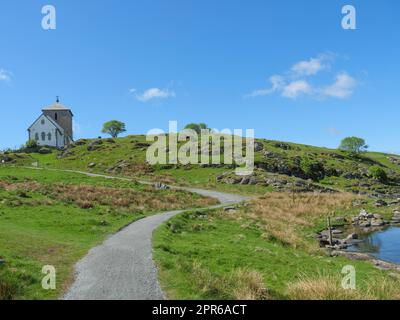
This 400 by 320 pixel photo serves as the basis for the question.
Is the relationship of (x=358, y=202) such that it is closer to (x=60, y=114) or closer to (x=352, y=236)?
(x=352, y=236)

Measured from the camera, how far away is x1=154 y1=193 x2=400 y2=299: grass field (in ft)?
52.6

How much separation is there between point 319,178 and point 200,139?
37.8 meters

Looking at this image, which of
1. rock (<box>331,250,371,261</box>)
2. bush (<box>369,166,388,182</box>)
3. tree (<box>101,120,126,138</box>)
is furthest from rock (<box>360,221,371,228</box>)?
tree (<box>101,120,126,138</box>)

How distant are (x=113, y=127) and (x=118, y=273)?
16611cm

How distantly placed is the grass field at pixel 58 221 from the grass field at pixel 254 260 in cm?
462

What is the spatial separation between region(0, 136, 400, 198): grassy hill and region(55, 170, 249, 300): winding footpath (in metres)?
50.9

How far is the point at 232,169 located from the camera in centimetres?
9106

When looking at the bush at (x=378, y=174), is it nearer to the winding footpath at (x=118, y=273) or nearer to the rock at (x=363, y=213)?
the rock at (x=363, y=213)

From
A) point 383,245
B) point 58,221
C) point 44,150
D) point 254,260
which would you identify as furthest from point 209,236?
point 44,150

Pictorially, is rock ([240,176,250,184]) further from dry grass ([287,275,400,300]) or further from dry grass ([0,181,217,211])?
dry grass ([287,275,400,300])

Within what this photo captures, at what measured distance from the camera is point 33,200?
41.3 metres
